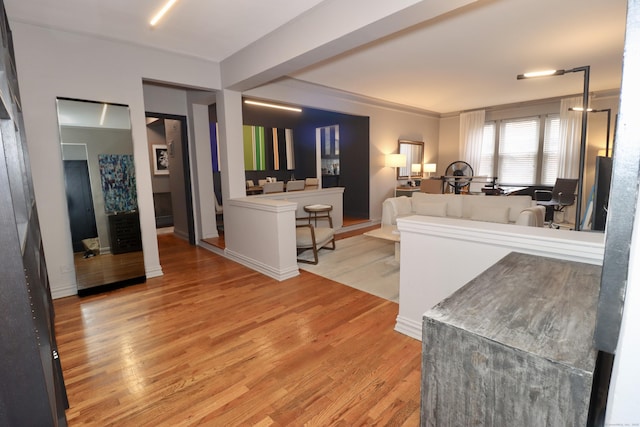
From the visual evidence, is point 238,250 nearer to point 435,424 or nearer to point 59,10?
point 59,10

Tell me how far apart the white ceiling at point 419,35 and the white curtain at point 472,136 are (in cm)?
238

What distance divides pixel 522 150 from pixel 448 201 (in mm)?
4018

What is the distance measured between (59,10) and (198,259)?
3145 millimetres

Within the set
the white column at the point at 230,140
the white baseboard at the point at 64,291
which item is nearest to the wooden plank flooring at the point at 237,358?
the white baseboard at the point at 64,291

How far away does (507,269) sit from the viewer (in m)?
1.47

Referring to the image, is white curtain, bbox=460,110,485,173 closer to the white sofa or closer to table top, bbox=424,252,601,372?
the white sofa

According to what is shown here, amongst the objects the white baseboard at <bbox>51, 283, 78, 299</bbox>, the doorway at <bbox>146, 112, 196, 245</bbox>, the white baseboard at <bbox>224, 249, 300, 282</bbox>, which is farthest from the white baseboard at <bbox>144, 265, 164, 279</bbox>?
the doorway at <bbox>146, 112, 196, 245</bbox>

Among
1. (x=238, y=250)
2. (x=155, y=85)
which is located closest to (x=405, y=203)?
(x=238, y=250)

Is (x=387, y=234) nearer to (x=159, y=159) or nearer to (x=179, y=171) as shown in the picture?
(x=179, y=171)

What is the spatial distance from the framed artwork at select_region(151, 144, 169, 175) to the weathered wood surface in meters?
7.34

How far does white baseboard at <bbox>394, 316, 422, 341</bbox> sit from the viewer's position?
2.29 meters

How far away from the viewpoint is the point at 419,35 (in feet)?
10.8

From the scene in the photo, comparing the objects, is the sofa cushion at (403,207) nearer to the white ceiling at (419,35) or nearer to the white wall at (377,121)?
the white wall at (377,121)

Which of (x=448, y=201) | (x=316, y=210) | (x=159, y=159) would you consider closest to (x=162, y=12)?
(x=316, y=210)
